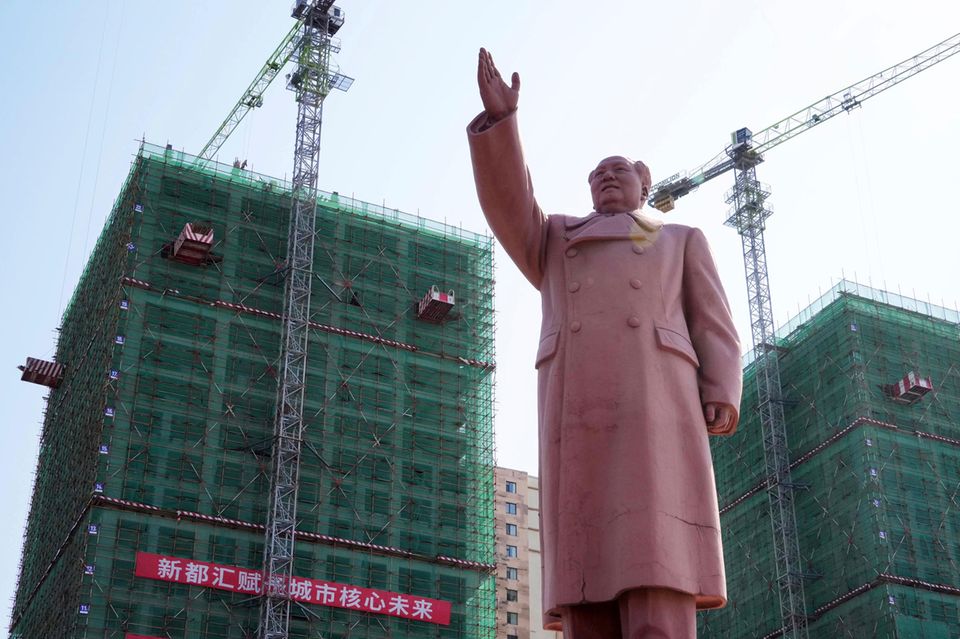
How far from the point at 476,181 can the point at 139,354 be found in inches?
1473

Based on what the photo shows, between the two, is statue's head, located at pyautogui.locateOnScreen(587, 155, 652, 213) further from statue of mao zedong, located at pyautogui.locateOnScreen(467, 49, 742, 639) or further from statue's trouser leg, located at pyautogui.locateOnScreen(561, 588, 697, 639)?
statue's trouser leg, located at pyautogui.locateOnScreen(561, 588, 697, 639)

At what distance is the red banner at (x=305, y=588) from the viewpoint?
4119 centimetres

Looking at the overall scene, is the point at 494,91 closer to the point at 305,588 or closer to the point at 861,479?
the point at 305,588

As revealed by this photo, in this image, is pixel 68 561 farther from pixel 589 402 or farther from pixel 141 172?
pixel 589 402

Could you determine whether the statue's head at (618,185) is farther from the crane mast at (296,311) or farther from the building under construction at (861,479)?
the building under construction at (861,479)

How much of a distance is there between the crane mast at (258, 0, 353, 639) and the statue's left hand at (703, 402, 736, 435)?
3501 cm

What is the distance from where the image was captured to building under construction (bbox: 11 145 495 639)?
41844 mm

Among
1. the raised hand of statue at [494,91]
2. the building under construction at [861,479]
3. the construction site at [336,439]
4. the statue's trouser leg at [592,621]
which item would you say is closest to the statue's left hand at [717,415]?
the statue's trouser leg at [592,621]

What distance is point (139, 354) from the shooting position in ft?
143

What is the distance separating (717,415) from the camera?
25.6 ft

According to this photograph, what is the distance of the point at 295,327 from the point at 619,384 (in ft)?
129

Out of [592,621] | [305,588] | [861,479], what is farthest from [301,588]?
[592,621]

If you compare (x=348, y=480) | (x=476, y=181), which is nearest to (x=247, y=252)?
(x=348, y=480)

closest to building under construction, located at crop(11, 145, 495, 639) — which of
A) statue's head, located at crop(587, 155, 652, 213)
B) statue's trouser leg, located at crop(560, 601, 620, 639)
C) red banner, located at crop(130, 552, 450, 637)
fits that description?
red banner, located at crop(130, 552, 450, 637)
